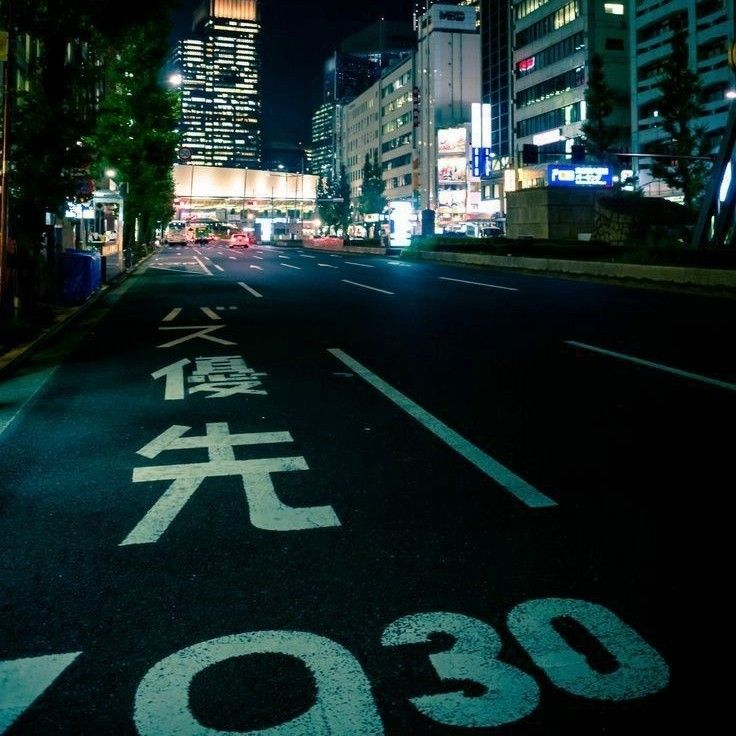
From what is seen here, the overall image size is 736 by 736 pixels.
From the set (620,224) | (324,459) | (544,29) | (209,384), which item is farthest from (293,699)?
(544,29)

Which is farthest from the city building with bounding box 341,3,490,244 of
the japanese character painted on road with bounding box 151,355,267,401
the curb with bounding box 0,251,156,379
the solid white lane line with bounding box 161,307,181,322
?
the japanese character painted on road with bounding box 151,355,267,401

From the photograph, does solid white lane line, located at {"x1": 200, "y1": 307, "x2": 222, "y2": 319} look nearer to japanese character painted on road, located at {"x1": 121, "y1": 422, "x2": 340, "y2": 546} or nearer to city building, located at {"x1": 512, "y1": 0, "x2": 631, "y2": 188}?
japanese character painted on road, located at {"x1": 121, "y1": 422, "x2": 340, "y2": 546}

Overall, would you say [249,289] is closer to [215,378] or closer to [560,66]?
[215,378]

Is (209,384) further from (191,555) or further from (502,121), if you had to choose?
(502,121)

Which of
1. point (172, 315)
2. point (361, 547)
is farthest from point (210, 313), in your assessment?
point (361, 547)

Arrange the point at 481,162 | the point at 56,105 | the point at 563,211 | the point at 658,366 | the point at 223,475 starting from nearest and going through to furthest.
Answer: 1. the point at 223,475
2. the point at 658,366
3. the point at 56,105
4. the point at 563,211
5. the point at 481,162

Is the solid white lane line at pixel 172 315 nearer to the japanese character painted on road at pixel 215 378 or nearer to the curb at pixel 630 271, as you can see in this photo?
the japanese character painted on road at pixel 215 378

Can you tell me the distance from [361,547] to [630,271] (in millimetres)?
22326

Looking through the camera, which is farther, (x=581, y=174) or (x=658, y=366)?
(x=581, y=174)

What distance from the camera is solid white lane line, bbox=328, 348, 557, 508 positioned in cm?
450

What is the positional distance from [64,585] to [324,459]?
7.19 feet

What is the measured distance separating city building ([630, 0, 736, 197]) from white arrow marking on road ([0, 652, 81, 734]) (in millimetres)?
69562

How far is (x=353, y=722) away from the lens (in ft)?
7.81

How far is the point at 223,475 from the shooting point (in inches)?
196
